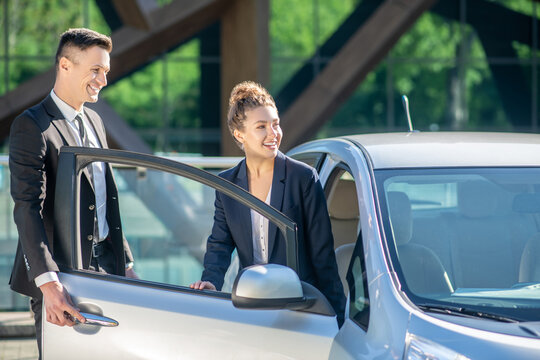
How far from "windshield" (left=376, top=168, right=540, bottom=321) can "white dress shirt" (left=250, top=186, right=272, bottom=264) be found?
51cm

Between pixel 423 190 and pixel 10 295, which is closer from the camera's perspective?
pixel 423 190

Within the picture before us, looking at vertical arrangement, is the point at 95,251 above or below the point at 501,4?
below

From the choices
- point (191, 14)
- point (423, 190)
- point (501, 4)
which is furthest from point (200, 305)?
point (501, 4)

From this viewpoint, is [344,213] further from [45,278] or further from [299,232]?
[45,278]

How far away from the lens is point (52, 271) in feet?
8.74

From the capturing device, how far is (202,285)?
2809mm

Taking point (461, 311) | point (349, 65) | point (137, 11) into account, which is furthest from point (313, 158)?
point (137, 11)

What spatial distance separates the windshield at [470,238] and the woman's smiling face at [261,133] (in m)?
0.47

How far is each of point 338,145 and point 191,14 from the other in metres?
11.5

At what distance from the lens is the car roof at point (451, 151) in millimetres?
2854

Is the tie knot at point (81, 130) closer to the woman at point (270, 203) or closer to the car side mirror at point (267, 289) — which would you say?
the woman at point (270, 203)

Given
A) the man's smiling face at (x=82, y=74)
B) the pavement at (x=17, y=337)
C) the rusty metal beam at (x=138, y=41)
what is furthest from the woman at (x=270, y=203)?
the rusty metal beam at (x=138, y=41)

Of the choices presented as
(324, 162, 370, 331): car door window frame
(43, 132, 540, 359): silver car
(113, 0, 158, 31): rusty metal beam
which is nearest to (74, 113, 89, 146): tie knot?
(43, 132, 540, 359): silver car

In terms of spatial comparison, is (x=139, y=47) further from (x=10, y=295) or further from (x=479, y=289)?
(x=479, y=289)
